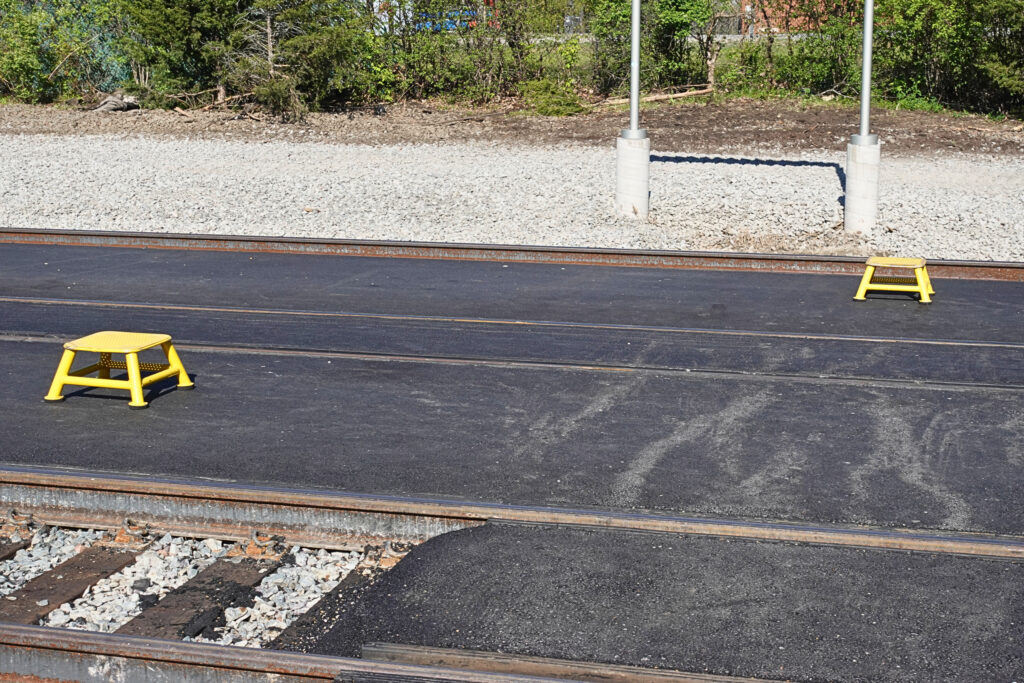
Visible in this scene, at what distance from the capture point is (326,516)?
21.2 ft

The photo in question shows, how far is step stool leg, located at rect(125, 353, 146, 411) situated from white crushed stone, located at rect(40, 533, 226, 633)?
2605mm

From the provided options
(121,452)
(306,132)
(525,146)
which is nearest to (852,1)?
(525,146)

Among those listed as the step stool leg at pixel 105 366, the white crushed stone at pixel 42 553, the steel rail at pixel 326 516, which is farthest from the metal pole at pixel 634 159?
the white crushed stone at pixel 42 553

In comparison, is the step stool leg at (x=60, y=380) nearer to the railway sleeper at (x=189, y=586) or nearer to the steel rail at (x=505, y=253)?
the railway sleeper at (x=189, y=586)

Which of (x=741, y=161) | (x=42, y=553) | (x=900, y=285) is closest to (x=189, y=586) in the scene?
(x=42, y=553)

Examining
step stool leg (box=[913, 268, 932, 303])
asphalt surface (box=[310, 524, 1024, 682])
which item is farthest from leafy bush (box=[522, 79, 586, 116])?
asphalt surface (box=[310, 524, 1024, 682])

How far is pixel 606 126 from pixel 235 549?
67.5 feet

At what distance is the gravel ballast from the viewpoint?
1680cm

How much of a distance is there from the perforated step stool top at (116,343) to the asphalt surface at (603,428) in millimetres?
417

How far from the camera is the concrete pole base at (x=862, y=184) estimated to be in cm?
1580

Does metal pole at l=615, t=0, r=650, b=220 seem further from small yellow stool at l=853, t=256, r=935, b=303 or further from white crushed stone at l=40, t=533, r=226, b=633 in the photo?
white crushed stone at l=40, t=533, r=226, b=633

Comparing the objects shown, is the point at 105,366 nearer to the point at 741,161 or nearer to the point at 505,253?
the point at 505,253

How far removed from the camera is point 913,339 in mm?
10922

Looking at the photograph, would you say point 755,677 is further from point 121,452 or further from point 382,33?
point 382,33
